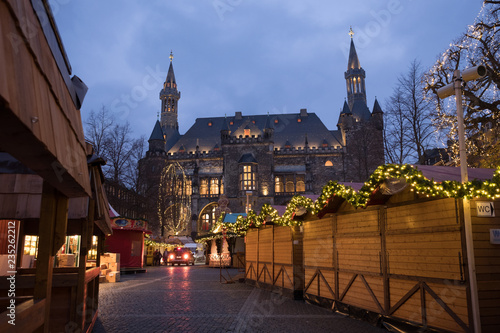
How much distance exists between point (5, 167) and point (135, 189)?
30964 millimetres

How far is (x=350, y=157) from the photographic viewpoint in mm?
56594

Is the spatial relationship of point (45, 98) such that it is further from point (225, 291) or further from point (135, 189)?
point (135, 189)

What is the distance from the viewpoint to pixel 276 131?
209 ft

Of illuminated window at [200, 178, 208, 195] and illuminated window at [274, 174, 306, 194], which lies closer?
illuminated window at [274, 174, 306, 194]

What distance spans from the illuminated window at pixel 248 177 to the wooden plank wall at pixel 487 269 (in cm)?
4845

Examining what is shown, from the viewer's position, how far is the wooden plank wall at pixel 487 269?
596cm

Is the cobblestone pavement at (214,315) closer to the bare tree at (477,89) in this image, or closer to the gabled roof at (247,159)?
the bare tree at (477,89)

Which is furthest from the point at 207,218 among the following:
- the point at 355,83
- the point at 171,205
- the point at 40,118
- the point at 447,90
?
the point at 40,118

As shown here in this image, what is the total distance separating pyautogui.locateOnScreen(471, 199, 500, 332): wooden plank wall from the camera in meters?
5.96

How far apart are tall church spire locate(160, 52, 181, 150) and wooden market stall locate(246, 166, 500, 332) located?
59.8 meters

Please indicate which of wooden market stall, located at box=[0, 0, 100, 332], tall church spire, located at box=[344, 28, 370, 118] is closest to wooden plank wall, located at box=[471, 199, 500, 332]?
wooden market stall, located at box=[0, 0, 100, 332]

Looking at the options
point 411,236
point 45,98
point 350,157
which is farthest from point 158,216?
point 45,98

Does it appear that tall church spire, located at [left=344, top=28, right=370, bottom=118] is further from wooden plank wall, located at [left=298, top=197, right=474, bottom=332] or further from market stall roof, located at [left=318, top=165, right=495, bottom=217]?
market stall roof, located at [left=318, top=165, right=495, bottom=217]

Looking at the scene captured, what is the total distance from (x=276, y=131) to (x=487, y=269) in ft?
191
